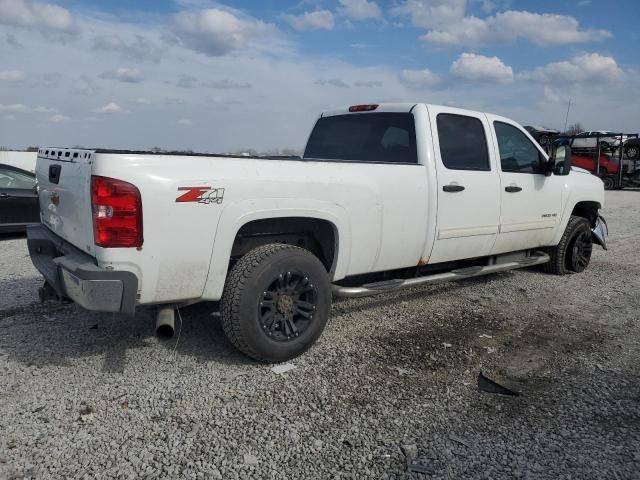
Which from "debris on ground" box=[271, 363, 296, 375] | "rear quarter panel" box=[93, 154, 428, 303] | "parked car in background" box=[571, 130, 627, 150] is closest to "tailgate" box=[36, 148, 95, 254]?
"rear quarter panel" box=[93, 154, 428, 303]

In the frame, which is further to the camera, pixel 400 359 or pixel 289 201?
pixel 400 359

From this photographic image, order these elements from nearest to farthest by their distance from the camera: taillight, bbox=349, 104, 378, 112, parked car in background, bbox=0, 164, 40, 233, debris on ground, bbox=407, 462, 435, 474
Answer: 1. debris on ground, bbox=407, 462, 435, 474
2. taillight, bbox=349, 104, 378, 112
3. parked car in background, bbox=0, 164, 40, 233

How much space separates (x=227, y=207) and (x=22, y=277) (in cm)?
396

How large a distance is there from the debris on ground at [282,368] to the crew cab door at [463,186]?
1670mm

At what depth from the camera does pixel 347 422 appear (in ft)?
9.79

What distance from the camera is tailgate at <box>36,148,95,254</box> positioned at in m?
3.15

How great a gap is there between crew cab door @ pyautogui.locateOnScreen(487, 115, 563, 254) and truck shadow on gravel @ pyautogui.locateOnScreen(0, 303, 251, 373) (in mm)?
2992

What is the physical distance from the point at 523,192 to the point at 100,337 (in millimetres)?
4267

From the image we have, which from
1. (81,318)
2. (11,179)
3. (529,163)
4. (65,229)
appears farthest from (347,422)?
(11,179)

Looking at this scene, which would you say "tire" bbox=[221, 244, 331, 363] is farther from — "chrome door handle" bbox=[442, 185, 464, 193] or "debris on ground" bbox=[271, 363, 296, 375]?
"chrome door handle" bbox=[442, 185, 464, 193]

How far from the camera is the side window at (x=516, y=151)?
5.29 m

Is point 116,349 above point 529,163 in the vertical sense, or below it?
below

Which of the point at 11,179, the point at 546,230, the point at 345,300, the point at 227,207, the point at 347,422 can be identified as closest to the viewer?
the point at 347,422

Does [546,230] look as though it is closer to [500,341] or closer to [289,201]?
[500,341]
